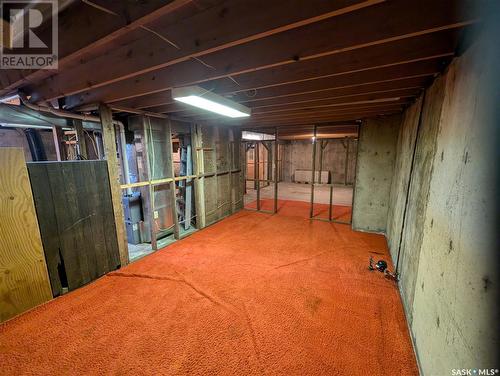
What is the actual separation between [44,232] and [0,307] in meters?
0.70

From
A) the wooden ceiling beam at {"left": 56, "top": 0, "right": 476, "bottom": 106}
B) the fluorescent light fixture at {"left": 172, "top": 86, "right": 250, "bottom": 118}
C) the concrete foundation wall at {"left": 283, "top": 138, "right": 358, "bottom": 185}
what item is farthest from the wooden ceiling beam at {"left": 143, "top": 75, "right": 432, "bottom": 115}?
the concrete foundation wall at {"left": 283, "top": 138, "right": 358, "bottom": 185}

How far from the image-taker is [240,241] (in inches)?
145

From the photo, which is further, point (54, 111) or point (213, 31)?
point (54, 111)

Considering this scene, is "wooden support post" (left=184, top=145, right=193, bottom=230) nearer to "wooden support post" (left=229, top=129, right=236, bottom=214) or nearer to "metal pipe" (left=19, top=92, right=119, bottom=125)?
"wooden support post" (left=229, top=129, right=236, bottom=214)

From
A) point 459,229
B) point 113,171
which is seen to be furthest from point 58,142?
point 459,229

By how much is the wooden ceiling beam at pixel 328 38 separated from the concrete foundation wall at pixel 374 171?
9.74ft

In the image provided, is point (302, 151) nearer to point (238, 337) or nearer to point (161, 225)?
point (161, 225)

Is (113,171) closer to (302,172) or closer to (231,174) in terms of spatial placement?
(231,174)

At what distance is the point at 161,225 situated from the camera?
3.77 metres

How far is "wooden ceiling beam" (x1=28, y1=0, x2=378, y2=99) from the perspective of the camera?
973 millimetres

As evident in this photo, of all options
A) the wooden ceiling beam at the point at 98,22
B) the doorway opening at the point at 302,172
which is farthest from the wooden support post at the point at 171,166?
the doorway opening at the point at 302,172

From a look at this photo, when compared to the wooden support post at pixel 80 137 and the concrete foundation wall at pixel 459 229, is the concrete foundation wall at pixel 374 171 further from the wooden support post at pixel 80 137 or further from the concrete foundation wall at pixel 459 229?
the wooden support post at pixel 80 137

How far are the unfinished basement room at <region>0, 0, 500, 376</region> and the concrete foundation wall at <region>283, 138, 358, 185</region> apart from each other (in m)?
5.87

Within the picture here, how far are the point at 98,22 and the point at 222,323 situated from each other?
2.34 meters
